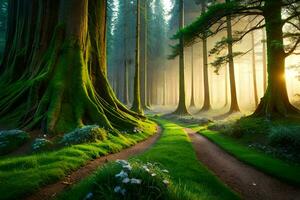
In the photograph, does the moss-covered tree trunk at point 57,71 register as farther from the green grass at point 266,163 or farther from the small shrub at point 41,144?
the green grass at point 266,163

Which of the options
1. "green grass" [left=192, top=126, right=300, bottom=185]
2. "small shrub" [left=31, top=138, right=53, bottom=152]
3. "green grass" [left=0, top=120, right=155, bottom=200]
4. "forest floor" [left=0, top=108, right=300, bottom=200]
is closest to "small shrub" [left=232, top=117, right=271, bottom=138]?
"green grass" [left=192, top=126, right=300, bottom=185]

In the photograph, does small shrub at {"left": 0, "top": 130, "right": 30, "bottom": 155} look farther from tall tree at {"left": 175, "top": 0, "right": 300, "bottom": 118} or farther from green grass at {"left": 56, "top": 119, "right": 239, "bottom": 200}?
tall tree at {"left": 175, "top": 0, "right": 300, "bottom": 118}

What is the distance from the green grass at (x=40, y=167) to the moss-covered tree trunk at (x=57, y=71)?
5.90 feet

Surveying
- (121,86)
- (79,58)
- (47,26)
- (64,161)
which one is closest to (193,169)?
→ (64,161)

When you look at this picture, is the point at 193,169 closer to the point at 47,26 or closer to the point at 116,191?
the point at 116,191

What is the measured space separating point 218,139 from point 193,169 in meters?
6.19

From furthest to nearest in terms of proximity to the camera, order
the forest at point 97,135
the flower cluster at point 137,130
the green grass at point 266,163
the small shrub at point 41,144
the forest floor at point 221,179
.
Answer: the flower cluster at point 137,130
the small shrub at point 41,144
the green grass at point 266,163
the forest floor at point 221,179
the forest at point 97,135

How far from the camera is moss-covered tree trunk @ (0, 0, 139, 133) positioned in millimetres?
9523

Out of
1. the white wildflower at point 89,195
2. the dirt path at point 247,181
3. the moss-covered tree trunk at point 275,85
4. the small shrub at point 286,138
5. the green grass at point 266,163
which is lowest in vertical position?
the dirt path at point 247,181

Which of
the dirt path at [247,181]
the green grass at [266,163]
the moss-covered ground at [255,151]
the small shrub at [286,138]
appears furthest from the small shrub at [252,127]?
the dirt path at [247,181]

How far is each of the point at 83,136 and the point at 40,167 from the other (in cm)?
253

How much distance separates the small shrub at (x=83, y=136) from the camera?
26.2 ft

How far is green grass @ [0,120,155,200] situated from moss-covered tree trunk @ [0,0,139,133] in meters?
1.80

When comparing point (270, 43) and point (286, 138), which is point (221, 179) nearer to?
point (286, 138)
